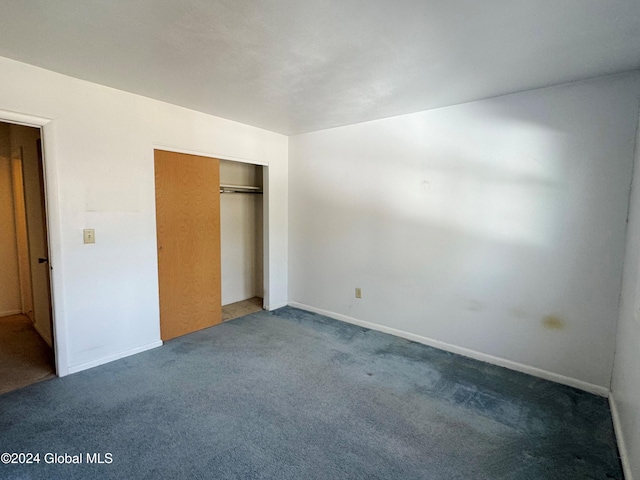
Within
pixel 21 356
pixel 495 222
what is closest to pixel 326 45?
pixel 495 222

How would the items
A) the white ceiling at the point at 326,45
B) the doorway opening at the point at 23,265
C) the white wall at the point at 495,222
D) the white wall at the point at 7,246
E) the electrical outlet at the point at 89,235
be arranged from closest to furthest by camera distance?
1. the white ceiling at the point at 326,45
2. the white wall at the point at 495,222
3. the electrical outlet at the point at 89,235
4. the doorway opening at the point at 23,265
5. the white wall at the point at 7,246

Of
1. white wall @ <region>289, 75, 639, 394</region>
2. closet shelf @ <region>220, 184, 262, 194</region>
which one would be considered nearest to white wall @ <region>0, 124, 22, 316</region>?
closet shelf @ <region>220, 184, 262, 194</region>

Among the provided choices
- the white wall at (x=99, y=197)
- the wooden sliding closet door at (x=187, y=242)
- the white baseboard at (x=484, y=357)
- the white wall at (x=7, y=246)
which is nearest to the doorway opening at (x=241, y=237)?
the wooden sliding closet door at (x=187, y=242)

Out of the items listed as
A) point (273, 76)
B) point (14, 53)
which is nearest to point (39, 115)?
point (14, 53)

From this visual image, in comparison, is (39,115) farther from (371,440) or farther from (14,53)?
(371,440)

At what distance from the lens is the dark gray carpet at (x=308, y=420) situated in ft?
5.57

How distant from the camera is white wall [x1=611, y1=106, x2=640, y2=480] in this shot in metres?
1.65

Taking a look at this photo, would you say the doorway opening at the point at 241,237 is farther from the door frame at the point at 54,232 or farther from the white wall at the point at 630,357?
the white wall at the point at 630,357

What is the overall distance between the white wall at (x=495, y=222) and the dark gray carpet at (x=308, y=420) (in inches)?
16.7

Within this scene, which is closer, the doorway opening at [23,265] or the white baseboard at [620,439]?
the white baseboard at [620,439]

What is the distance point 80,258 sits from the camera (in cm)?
260

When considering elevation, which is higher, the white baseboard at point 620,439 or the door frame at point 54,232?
the door frame at point 54,232

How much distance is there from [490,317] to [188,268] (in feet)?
10.5

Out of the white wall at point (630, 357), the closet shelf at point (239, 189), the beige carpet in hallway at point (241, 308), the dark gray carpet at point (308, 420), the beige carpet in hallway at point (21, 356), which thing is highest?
the closet shelf at point (239, 189)
